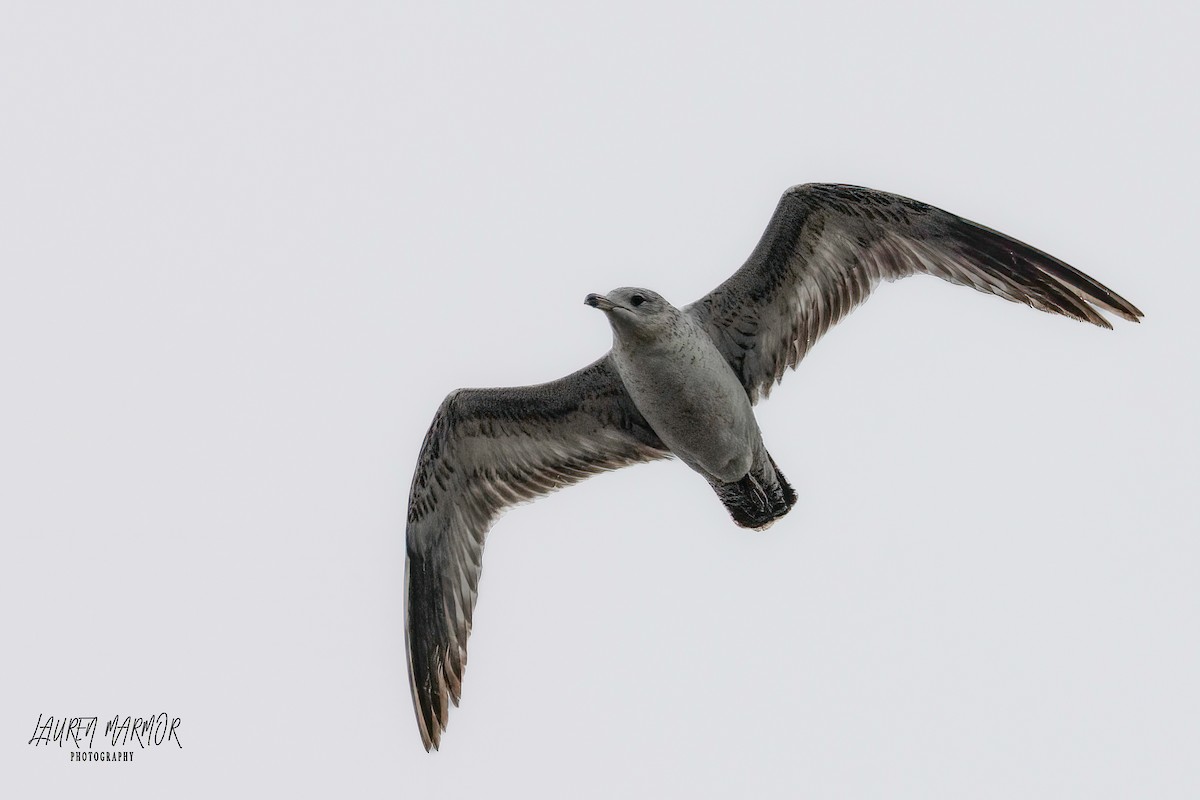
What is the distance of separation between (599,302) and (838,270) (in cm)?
Result: 214

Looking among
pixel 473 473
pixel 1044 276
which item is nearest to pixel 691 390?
pixel 473 473

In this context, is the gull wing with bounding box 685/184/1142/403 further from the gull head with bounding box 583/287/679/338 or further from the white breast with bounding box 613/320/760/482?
the gull head with bounding box 583/287/679/338

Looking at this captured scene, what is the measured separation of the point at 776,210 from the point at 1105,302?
2448 mm

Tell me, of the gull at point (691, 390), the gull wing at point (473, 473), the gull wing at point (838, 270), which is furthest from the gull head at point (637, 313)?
the gull wing at point (473, 473)

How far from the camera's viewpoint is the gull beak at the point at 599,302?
9719mm

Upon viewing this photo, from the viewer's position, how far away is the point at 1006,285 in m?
10.5

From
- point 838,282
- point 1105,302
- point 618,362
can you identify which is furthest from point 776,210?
point 1105,302

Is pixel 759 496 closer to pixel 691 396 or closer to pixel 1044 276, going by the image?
pixel 691 396

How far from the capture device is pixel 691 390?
10.1m

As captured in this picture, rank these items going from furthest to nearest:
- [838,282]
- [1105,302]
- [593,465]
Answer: [593,465], [838,282], [1105,302]

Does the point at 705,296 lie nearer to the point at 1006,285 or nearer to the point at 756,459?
the point at 756,459

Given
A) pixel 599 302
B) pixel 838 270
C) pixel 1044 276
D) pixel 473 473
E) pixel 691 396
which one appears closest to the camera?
pixel 599 302

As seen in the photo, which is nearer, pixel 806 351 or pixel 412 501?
pixel 806 351

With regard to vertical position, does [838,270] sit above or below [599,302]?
above
